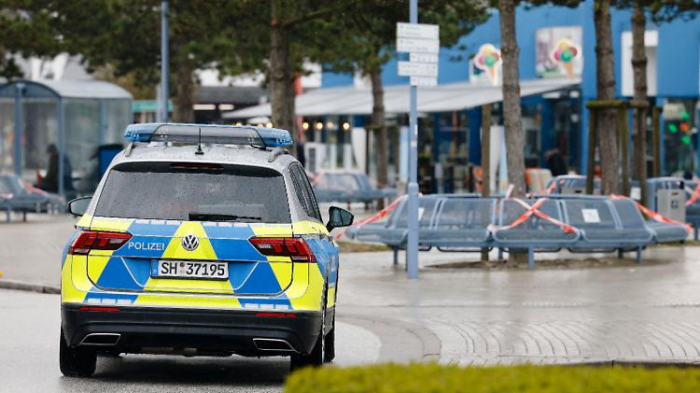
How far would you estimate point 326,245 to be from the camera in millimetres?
11758

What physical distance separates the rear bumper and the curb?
28.0 ft

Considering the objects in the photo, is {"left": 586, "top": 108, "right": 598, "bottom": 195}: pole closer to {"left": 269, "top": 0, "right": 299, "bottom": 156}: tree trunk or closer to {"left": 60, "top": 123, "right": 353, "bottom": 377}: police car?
{"left": 269, "top": 0, "right": 299, "bottom": 156}: tree trunk

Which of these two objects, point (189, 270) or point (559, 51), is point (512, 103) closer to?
point (189, 270)

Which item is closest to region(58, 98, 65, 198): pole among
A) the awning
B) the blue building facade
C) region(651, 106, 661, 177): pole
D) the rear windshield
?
the awning

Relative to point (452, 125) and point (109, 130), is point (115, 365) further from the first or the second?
point (452, 125)

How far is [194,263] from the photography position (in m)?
10.7

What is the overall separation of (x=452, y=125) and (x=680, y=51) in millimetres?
7936

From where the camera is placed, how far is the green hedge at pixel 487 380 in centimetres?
540

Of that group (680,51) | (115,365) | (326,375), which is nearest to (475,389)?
(326,375)

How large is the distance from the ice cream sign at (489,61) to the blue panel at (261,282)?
146ft

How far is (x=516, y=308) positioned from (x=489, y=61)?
126 feet

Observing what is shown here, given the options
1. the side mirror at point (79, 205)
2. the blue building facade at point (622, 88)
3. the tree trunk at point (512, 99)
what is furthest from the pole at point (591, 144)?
the blue building facade at point (622, 88)

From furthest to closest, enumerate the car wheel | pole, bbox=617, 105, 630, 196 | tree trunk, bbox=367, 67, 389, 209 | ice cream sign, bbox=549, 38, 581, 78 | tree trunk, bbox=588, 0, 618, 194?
ice cream sign, bbox=549, 38, 581, 78 < tree trunk, bbox=367, 67, 389, 209 < tree trunk, bbox=588, 0, 618, 194 < pole, bbox=617, 105, 630, 196 < the car wheel

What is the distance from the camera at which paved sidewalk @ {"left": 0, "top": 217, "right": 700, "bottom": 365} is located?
13.1 meters
